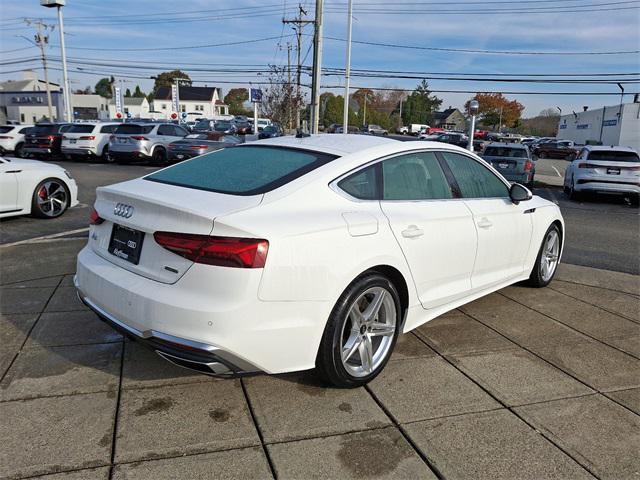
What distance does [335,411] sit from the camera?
3066 mm

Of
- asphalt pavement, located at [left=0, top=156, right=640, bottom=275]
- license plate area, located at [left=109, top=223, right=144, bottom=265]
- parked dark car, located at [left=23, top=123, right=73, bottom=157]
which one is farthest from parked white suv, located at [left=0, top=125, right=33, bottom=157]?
license plate area, located at [left=109, top=223, right=144, bottom=265]

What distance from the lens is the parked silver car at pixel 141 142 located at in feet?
64.3

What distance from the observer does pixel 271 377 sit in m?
3.48

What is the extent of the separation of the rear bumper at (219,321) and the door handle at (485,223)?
1.83 metres

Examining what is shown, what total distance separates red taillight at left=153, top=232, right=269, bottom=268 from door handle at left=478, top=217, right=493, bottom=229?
2181 mm

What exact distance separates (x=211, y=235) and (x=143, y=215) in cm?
57

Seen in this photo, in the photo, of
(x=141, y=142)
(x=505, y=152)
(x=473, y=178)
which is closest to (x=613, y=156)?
(x=505, y=152)

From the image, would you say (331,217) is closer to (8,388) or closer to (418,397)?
(418,397)

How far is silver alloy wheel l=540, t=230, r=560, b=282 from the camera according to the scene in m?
5.52

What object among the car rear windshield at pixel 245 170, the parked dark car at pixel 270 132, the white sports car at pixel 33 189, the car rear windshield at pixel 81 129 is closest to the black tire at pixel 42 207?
the white sports car at pixel 33 189

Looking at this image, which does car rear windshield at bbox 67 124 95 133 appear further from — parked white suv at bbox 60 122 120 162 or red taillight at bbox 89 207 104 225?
red taillight at bbox 89 207 104 225

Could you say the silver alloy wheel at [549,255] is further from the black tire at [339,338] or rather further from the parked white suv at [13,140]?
the parked white suv at [13,140]

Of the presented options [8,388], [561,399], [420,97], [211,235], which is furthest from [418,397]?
[420,97]

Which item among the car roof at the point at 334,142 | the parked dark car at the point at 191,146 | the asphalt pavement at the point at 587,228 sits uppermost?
the car roof at the point at 334,142
